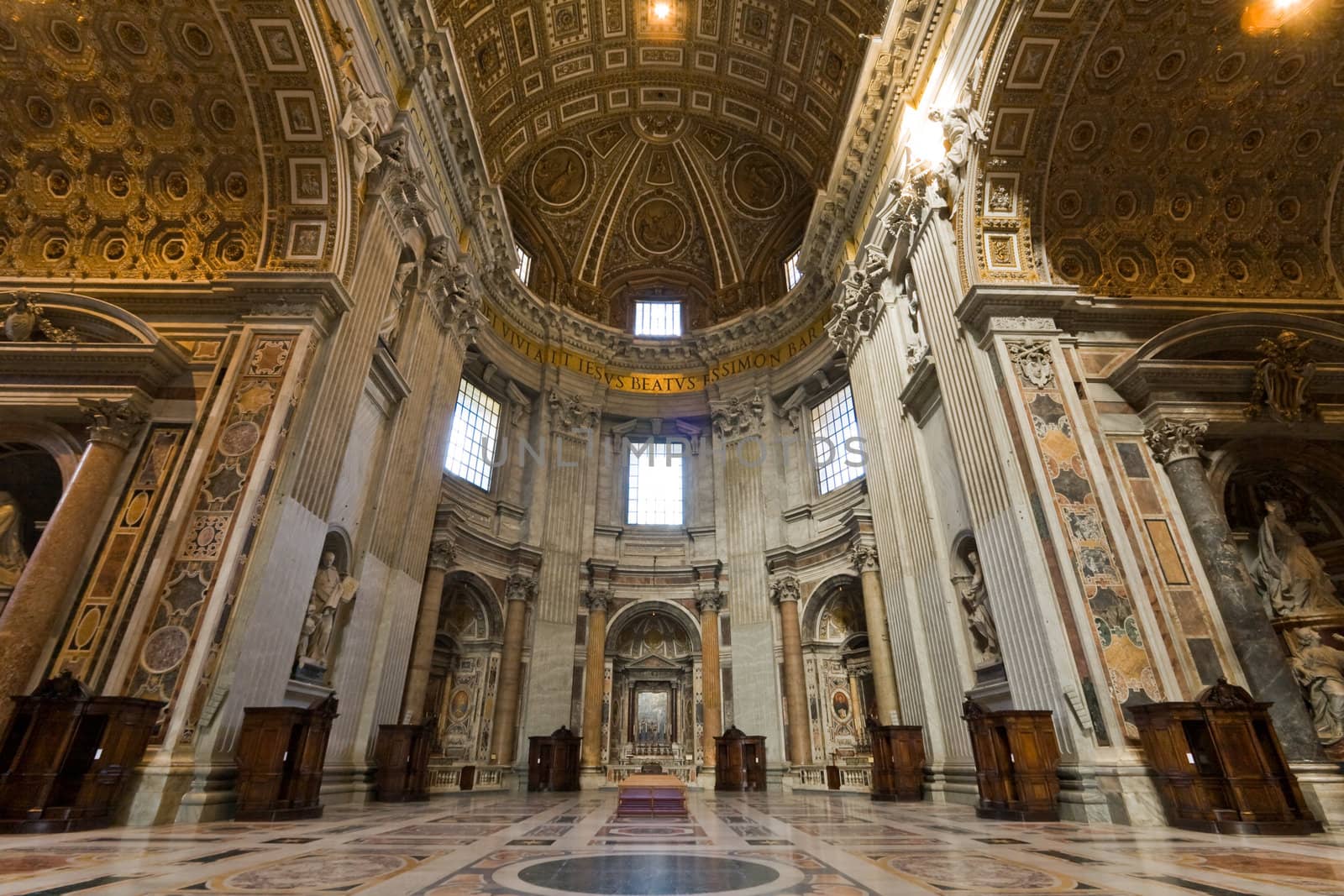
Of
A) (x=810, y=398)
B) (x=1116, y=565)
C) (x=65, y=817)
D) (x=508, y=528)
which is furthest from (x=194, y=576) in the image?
(x=810, y=398)

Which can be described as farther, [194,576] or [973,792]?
[973,792]

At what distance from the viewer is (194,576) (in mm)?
7203

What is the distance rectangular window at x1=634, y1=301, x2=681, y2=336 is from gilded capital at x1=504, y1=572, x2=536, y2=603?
922cm

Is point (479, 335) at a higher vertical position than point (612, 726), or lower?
higher

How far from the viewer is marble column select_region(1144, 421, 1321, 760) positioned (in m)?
6.91

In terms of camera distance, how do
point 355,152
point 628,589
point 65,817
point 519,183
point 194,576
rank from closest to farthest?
point 65,817, point 194,576, point 355,152, point 628,589, point 519,183

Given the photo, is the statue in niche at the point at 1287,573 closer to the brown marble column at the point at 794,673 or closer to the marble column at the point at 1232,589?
the marble column at the point at 1232,589

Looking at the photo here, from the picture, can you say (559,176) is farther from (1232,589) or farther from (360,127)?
(1232,589)

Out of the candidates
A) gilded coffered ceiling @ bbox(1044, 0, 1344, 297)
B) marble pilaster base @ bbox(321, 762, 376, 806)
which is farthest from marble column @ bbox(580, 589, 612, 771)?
gilded coffered ceiling @ bbox(1044, 0, 1344, 297)

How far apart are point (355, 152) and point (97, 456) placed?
547 centimetres

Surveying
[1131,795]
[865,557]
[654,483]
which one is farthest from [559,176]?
[1131,795]

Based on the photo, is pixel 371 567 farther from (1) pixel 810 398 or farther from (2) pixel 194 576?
(1) pixel 810 398

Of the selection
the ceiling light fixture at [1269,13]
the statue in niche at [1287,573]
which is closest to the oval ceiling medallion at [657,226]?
the ceiling light fixture at [1269,13]

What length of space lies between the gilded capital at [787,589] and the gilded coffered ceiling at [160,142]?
1195 centimetres
